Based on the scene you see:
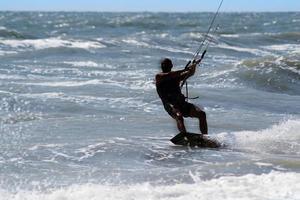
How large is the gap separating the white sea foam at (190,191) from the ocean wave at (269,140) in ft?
7.36

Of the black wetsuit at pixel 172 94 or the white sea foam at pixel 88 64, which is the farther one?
the white sea foam at pixel 88 64

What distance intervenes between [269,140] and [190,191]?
3.66 metres

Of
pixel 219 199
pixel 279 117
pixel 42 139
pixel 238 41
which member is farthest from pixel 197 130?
pixel 238 41

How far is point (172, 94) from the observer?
9641 mm

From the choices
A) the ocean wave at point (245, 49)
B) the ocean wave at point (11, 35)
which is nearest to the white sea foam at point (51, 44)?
the ocean wave at point (11, 35)

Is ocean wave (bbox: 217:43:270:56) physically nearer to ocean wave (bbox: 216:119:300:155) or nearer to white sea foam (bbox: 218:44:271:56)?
white sea foam (bbox: 218:44:271:56)

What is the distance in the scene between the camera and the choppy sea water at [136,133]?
712 cm

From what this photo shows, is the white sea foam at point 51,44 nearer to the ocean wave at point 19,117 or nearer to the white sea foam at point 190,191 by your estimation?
the ocean wave at point 19,117

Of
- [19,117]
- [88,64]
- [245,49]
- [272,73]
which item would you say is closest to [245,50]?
[245,49]

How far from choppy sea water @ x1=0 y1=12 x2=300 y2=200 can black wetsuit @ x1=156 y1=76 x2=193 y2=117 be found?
0.62 meters

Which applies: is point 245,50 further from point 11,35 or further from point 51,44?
point 11,35

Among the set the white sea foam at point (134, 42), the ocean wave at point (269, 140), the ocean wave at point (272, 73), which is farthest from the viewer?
the white sea foam at point (134, 42)

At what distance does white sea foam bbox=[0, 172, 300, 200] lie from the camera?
6.62 metres

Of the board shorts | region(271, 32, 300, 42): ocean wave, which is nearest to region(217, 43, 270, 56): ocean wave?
region(271, 32, 300, 42): ocean wave
